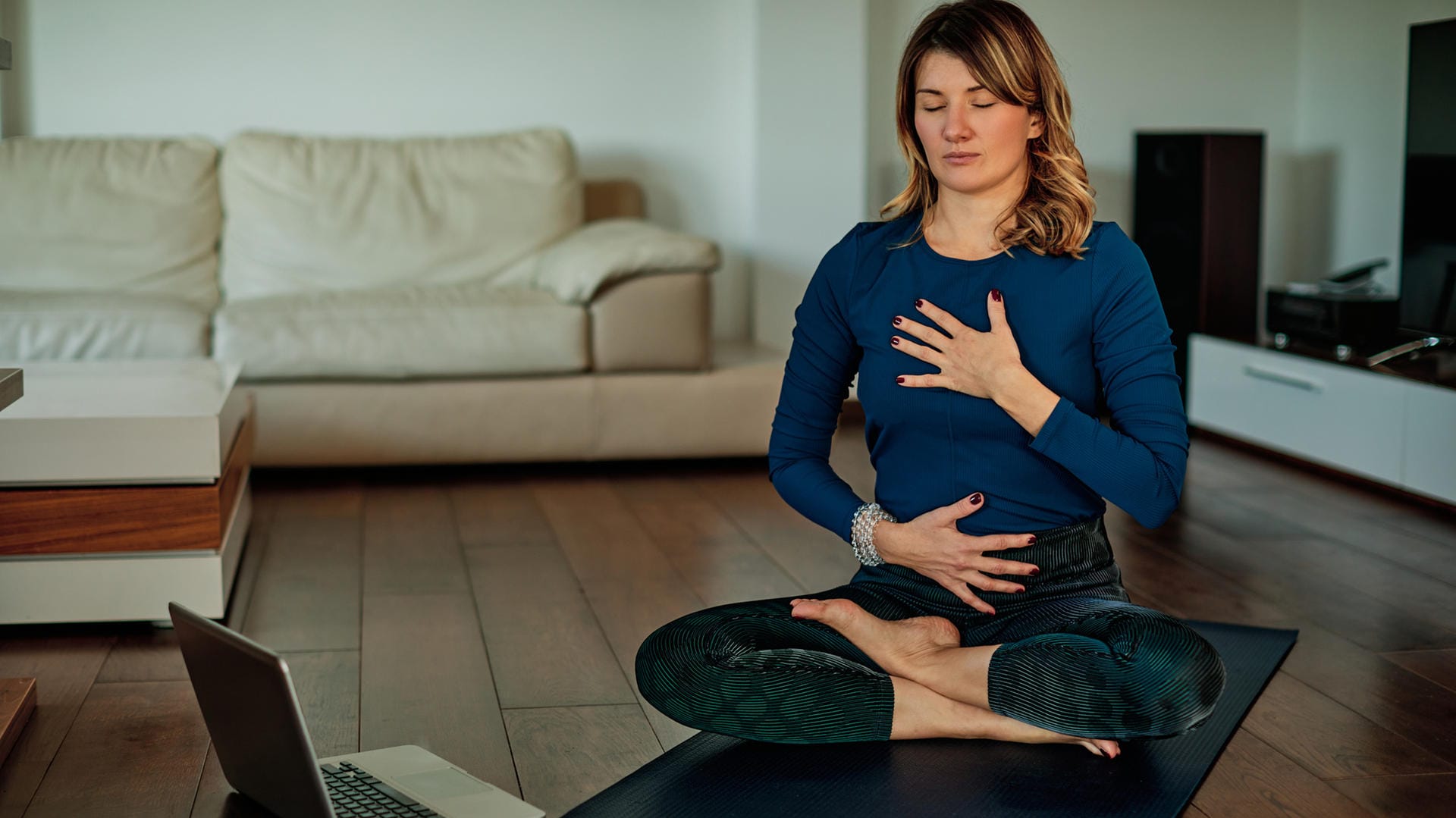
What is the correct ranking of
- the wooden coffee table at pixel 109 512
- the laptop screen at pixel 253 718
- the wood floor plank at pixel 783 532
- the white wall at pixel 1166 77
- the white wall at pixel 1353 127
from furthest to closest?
the white wall at pixel 1166 77, the white wall at pixel 1353 127, the wood floor plank at pixel 783 532, the wooden coffee table at pixel 109 512, the laptop screen at pixel 253 718

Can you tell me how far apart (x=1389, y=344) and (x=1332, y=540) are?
3.14 feet

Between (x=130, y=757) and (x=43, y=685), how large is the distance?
37 cm

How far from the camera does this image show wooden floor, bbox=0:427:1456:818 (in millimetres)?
1778

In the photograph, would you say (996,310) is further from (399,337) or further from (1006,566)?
(399,337)

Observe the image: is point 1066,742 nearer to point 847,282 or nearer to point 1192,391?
point 847,282

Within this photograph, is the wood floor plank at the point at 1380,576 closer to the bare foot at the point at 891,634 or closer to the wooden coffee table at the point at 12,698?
the bare foot at the point at 891,634

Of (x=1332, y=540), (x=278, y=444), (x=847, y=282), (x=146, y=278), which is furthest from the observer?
(x=146, y=278)

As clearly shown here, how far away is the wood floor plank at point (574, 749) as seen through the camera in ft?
5.63

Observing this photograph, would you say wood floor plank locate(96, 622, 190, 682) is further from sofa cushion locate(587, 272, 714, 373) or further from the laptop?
sofa cushion locate(587, 272, 714, 373)

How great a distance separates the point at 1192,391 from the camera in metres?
4.32

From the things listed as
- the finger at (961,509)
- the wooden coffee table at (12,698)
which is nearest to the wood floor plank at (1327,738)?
the finger at (961,509)

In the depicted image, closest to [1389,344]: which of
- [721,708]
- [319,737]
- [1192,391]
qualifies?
[1192,391]

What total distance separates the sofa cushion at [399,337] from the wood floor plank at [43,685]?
49.1 inches

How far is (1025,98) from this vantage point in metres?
1.66
